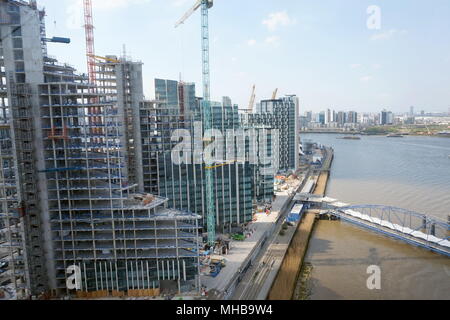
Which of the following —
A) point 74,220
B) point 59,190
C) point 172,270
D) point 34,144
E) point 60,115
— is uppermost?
point 60,115

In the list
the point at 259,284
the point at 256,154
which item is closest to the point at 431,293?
the point at 259,284

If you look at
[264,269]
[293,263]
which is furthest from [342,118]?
[264,269]

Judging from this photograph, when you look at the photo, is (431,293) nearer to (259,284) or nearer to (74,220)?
(259,284)

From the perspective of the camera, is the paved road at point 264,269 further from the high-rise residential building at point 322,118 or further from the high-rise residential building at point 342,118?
the high-rise residential building at point 322,118

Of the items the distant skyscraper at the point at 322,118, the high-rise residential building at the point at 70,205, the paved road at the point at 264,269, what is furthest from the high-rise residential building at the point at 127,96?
the distant skyscraper at the point at 322,118

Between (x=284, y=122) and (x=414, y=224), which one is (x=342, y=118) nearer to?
(x=284, y=122)
